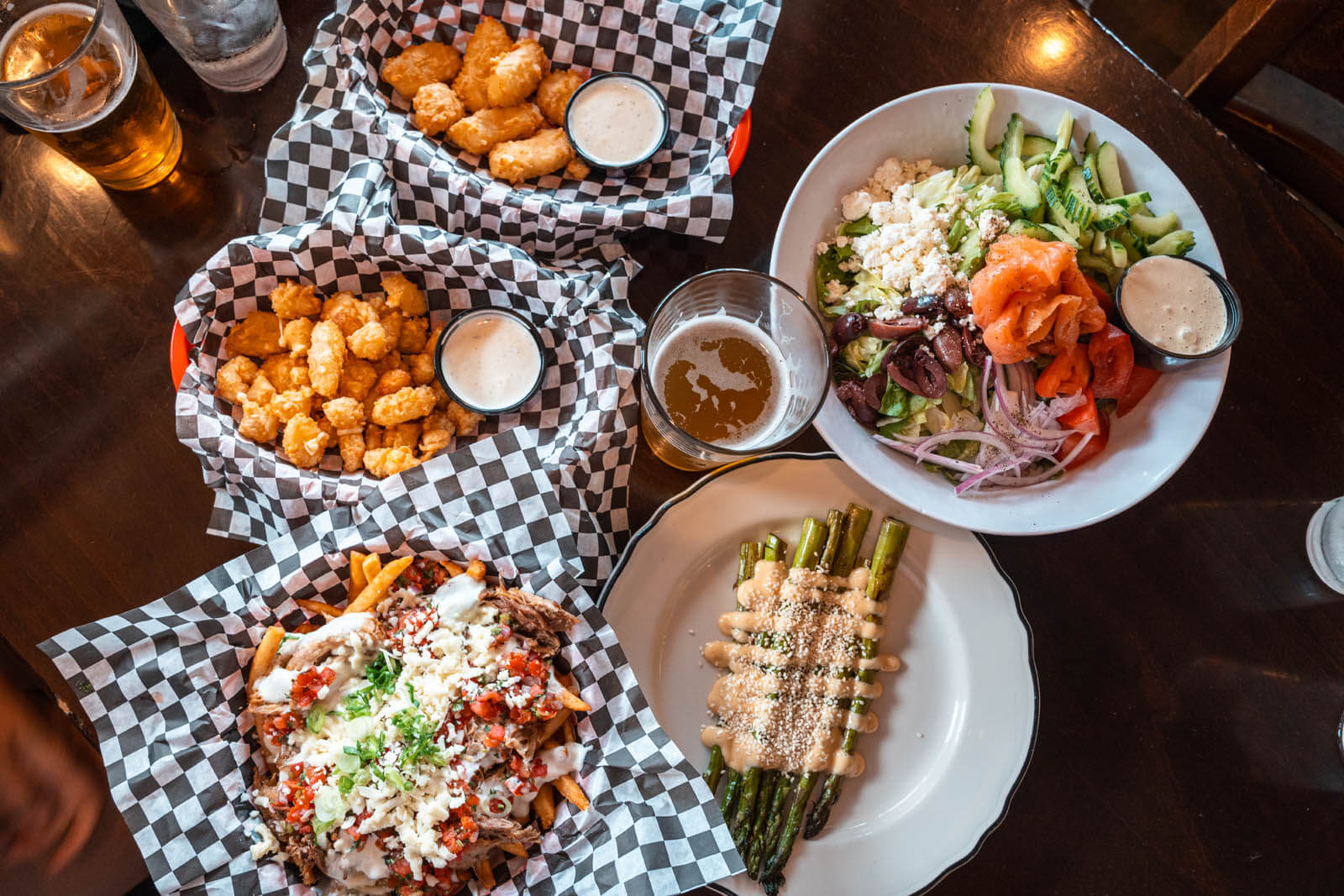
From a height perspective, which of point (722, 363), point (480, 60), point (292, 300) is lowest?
point (292, 300)

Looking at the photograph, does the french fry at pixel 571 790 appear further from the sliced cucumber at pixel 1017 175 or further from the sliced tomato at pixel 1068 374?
the sliced cucumber at pixel 1017 175

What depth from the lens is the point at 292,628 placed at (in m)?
2.57

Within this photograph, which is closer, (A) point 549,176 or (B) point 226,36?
(B) point 226,36

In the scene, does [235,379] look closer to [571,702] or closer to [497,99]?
[497,99]

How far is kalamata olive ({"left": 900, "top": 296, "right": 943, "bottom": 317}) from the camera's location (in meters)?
2.59

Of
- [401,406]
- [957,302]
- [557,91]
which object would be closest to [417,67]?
[557,91]

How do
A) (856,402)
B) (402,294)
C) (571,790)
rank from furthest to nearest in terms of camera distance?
(402,294), (856,402), (571,790)

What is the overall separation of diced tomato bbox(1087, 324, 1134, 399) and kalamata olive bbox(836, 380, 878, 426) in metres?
0.66

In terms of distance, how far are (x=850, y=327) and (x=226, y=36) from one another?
2.08 metres

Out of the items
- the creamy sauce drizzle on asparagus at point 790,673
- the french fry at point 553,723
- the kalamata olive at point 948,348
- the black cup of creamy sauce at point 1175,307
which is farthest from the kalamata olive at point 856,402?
the french fry at point 553,723

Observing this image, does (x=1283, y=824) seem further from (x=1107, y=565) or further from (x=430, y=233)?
(x=430, y=233)

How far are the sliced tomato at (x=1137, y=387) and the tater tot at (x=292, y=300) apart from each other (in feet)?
8.17

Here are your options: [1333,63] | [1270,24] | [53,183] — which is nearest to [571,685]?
[53,183]

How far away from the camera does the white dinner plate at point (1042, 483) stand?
2613 millimetres
